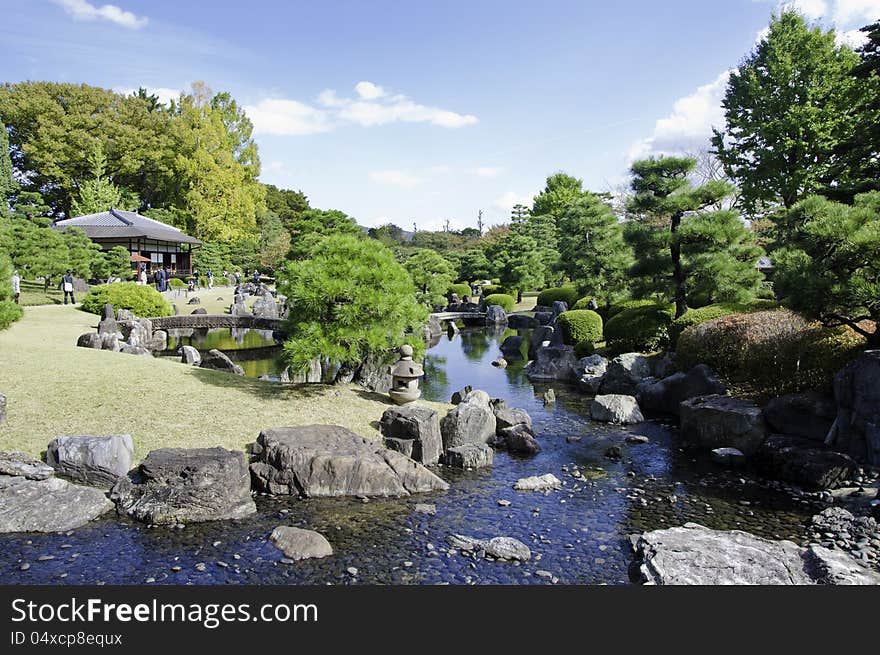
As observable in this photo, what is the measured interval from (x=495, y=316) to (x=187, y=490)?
2698cm

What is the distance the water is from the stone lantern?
2182mm

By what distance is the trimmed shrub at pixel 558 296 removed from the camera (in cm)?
3224

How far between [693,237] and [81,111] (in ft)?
144

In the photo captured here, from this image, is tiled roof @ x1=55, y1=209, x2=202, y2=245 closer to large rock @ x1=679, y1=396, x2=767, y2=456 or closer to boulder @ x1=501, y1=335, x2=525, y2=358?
boulder @ x1=501, y1=335, x2=525, y2=358

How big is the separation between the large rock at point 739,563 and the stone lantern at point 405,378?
5.63 metres

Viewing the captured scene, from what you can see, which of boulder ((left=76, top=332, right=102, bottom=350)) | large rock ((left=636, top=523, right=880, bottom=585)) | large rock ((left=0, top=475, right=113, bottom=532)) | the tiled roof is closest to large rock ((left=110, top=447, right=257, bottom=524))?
large rock ((left=0, top=475, right=113, bottom=532))

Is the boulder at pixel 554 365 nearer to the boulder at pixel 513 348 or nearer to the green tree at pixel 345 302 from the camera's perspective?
the boulder at pixel 513 348

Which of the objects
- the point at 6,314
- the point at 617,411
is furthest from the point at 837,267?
the point at 6,314

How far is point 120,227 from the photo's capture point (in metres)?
36.6

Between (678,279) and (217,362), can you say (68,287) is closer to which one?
(217,362)

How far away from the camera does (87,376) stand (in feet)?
35.8

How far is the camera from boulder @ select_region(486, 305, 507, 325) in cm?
3319

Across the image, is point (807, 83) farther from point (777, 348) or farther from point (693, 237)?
→ point (777, 348)

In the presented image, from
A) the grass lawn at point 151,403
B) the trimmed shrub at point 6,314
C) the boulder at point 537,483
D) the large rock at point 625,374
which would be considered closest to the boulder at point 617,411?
the large rock at point 625,374
